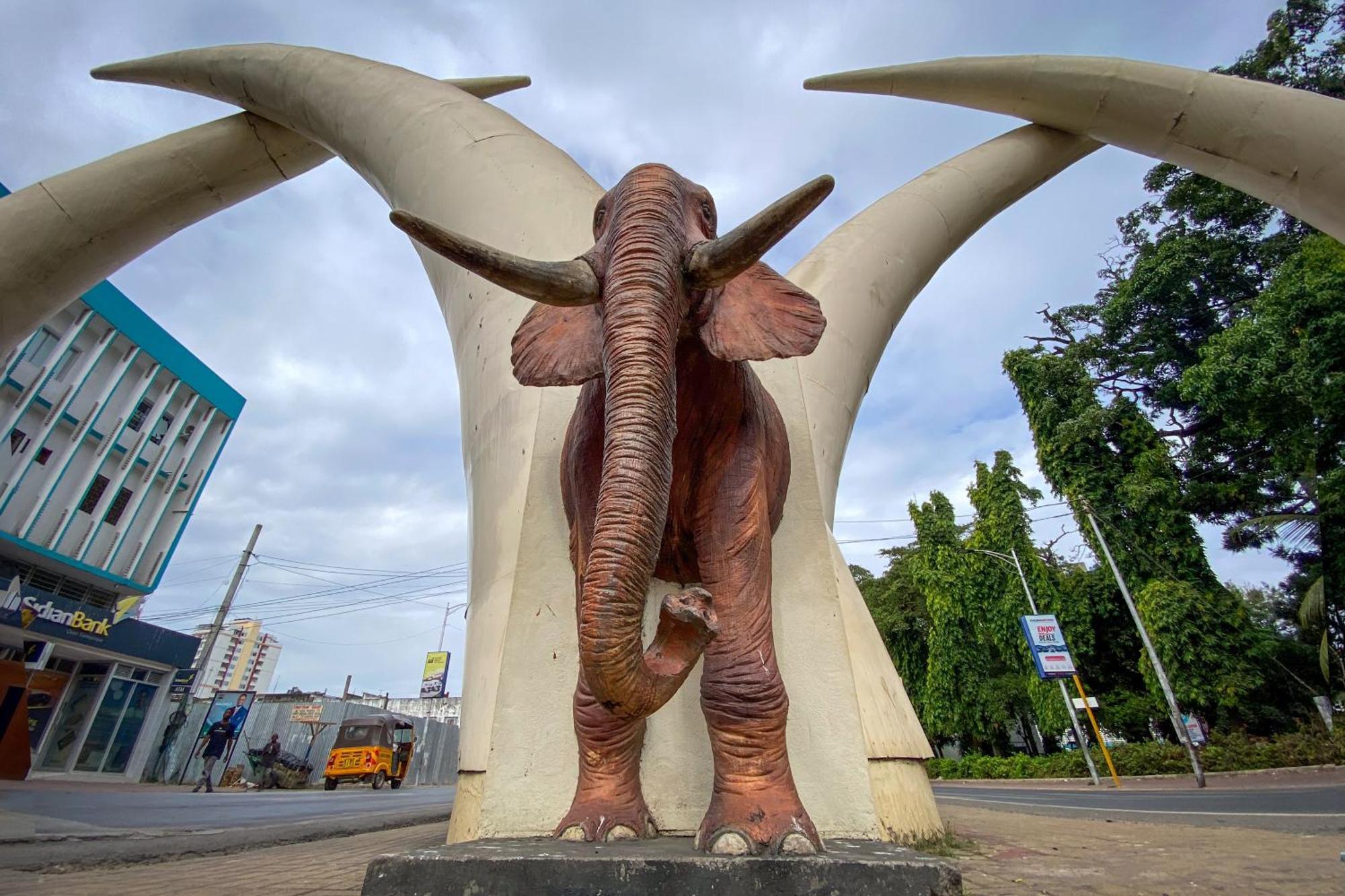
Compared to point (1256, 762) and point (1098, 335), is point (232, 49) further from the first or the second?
point (1098, 335)

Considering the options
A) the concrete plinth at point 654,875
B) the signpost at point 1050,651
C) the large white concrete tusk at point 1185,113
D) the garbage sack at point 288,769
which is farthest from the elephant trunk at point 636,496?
the garbage sack at point 288,769

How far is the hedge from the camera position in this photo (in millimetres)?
14539

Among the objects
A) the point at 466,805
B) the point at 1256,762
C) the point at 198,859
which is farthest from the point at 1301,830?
the point at 1256,762

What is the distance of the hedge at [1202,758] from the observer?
1454cm

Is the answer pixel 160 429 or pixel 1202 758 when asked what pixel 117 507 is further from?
pixel 1202 758

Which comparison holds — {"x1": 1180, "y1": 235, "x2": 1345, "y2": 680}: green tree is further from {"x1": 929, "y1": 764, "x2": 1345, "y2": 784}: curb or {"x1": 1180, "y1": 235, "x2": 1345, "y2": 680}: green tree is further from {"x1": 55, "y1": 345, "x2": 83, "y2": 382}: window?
{"x1": 55, "y1": 345, "x2": 83, "y2": 382}: window

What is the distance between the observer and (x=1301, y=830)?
494 cm

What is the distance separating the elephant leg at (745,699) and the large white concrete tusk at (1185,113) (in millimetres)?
5415

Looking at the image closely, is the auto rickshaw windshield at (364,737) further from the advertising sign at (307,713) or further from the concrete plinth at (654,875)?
the concrete plinth at (654,875)

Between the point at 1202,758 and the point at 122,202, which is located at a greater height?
the point at 122,202

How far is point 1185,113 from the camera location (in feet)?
17.0

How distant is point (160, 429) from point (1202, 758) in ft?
96.6

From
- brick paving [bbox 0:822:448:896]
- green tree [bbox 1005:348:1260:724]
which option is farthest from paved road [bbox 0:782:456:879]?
green tree [bbox 1005:348:1260:724]

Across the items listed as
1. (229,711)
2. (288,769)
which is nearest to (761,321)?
(229,711)
